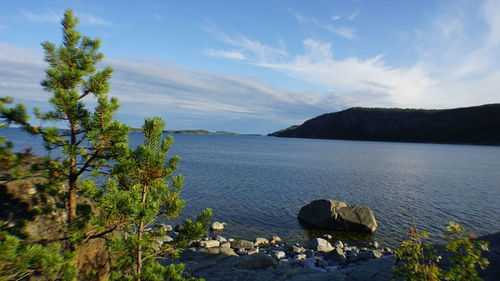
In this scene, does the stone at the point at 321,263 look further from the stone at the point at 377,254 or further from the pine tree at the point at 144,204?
the pine tree at the point at 144,204

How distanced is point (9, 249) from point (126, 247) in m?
2.68

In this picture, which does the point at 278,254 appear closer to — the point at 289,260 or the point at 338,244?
the point at 289,260

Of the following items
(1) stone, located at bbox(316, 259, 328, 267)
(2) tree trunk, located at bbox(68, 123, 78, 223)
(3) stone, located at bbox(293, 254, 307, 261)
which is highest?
(2) tree trunk, located at bbox(68, 123, 78, 223)

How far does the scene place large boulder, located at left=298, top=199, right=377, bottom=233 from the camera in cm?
2438

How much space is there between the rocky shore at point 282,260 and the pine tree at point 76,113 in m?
10.5

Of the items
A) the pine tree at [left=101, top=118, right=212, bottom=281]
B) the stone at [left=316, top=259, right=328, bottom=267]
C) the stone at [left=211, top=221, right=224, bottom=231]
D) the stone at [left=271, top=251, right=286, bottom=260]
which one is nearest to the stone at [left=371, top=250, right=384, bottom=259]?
the stone at [left=316, top=259, right=328, bottom=267]

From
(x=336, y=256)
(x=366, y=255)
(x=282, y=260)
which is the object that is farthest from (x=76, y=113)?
(x=366, y=255)

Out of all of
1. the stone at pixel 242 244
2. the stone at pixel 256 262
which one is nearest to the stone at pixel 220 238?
the stone at pixel 242 244

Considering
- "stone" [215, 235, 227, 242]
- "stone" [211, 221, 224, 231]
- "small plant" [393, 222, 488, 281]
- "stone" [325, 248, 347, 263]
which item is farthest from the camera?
"stone" [211, 221, 224, 231]

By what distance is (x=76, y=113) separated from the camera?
550 cm

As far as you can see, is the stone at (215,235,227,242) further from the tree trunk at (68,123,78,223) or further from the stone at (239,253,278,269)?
the tree trunk at (68,123,78,223)

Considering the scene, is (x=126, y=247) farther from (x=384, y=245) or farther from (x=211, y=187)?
(x=211, y=187)

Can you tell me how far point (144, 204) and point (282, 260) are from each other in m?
13.5

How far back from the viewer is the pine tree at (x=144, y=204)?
19.3 feet
